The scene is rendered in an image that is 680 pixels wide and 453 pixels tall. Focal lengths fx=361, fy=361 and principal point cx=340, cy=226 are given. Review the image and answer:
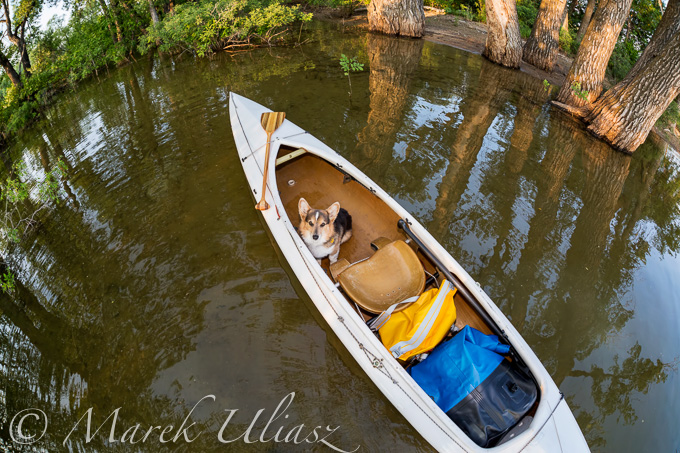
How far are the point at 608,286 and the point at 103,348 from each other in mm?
7847

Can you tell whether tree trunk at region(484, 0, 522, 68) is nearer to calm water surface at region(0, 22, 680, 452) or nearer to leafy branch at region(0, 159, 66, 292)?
calm water surface at region(0, 22, 680, 452)

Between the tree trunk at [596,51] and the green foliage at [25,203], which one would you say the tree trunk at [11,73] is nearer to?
the green foliage at [25,203]

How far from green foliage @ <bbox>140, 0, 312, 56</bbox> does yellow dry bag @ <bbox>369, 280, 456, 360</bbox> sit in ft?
40.1

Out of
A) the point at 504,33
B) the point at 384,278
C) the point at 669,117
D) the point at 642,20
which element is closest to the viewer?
the point at 384,278

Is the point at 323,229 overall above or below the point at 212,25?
below

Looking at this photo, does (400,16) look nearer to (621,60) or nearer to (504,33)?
(504,33)

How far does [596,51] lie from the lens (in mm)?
10031

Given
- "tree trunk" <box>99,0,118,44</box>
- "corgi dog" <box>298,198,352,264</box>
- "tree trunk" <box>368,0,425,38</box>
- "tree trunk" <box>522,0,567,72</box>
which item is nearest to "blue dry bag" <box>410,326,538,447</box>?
"corgi dog" <box>298,198,352,264</box>

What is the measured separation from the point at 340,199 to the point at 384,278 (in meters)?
2.06

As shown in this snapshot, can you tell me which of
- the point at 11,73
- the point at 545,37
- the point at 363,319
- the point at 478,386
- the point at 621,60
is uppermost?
the point at 11,73

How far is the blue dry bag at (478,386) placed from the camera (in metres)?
3.65

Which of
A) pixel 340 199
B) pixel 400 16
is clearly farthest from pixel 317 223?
pixel 400 16

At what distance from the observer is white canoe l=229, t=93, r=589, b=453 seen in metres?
3.51

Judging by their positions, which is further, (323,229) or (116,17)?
(116,17)
